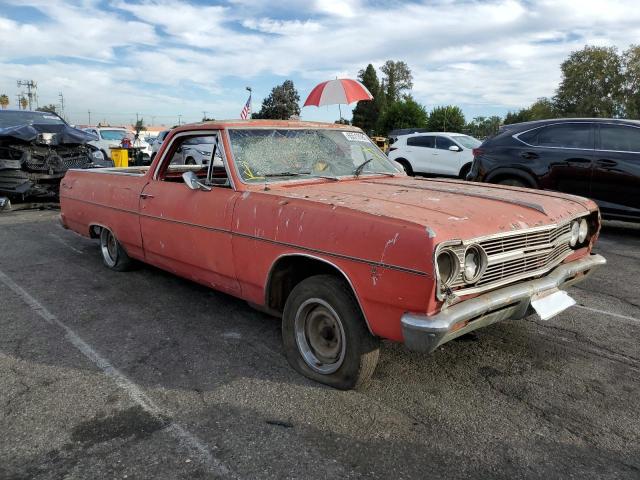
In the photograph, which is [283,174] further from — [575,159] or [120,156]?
[120,156]

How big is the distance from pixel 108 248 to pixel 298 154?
2809 mm

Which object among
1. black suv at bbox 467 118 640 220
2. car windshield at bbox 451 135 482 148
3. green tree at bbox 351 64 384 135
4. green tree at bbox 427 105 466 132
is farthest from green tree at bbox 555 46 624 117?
black suv at bbox 467 118 640 220

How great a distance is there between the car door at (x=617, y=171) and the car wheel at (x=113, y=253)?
6109 millimetres

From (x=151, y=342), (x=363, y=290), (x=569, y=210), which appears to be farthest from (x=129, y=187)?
(x=569, y=210)

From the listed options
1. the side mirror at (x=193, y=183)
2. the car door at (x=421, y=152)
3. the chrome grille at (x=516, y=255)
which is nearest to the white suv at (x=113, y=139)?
the car door at (x=421, y=152)

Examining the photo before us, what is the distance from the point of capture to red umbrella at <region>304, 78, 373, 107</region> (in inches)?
468

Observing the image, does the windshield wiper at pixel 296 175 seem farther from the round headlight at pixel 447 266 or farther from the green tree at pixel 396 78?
the green tree at pixel 396 78

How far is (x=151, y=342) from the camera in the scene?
3793 mm

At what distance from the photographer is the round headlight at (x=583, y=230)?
149 inches

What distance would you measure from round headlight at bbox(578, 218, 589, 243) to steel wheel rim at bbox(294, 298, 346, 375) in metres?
2.01

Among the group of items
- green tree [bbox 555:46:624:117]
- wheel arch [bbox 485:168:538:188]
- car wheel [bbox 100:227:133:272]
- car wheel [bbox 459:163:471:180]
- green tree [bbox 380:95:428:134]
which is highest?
green tree [bbox 555:46:624:117]

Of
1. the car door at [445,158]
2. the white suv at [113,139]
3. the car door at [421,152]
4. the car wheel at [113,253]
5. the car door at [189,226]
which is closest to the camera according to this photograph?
the car door at [189,226]

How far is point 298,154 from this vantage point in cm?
412

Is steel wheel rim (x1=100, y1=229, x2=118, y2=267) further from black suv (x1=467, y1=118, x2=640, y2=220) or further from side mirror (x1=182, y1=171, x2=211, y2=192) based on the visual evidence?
black suv (x1=467, y1=118, x2=640, y2=220)
